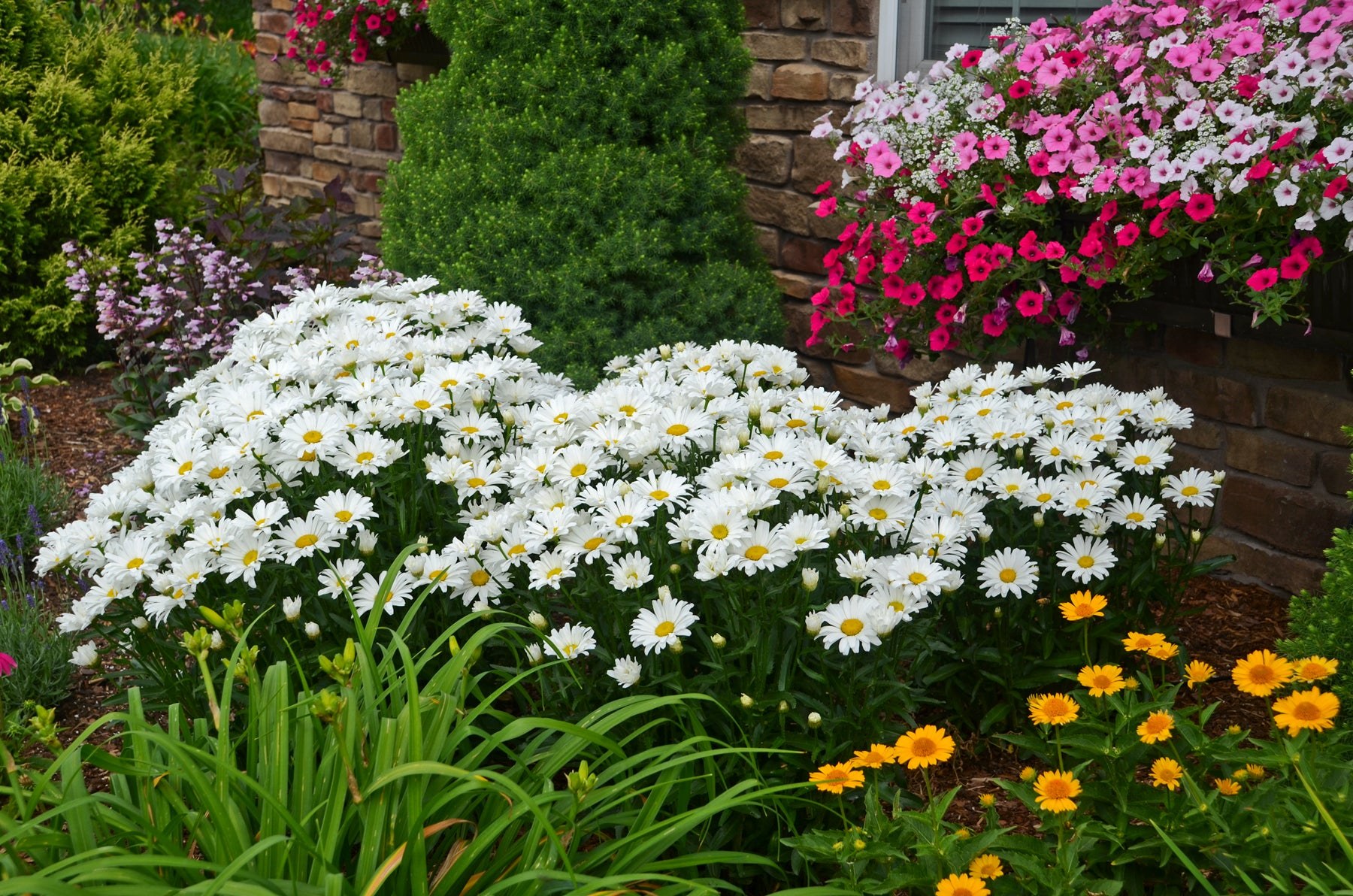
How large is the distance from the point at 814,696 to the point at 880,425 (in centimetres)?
71

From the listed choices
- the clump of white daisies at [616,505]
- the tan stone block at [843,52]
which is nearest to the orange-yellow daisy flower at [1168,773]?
the clump of white daisies at [616,505]

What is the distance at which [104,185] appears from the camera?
583cm

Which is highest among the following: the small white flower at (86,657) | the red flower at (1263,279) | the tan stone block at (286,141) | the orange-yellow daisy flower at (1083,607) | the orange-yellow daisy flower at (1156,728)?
the red flower at (1263,279)

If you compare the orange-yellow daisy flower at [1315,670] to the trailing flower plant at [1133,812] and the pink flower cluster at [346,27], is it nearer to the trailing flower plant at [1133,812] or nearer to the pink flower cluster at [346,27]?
the trailing flower plant at [1133,812]

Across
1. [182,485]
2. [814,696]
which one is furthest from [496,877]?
[182,485]

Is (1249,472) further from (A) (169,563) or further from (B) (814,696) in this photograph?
(A) (169,563)

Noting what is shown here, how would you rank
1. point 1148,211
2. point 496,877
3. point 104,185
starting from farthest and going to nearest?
point 104,185
point 1148,211
point 496,877

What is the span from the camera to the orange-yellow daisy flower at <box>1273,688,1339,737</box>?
5.49 feet

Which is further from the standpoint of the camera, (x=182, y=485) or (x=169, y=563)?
(x=182, y=485)

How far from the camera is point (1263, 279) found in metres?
2.61

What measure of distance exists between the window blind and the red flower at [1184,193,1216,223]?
1125 mm

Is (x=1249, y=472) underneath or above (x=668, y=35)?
underneath

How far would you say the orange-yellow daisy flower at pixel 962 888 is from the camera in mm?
1593

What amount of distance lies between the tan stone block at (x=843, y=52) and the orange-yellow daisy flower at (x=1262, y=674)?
2.57 metres
